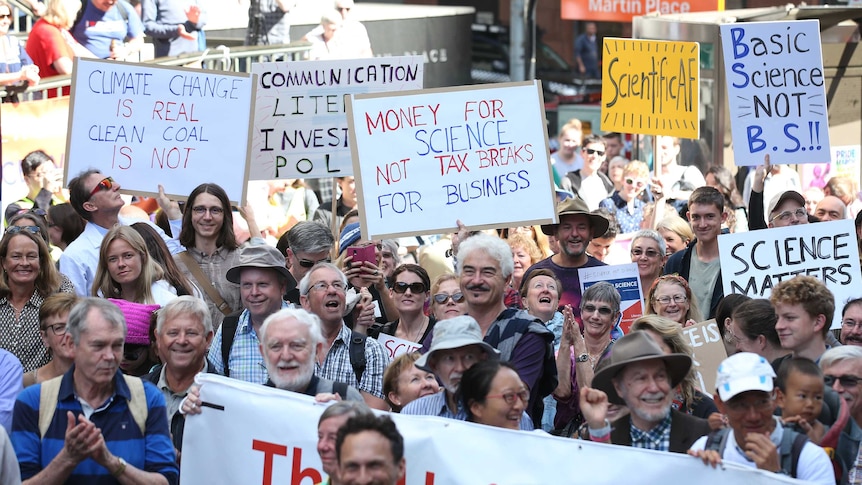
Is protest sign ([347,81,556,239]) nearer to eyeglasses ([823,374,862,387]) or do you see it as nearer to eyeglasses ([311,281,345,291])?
eyeglasses ([311,281,345,291])

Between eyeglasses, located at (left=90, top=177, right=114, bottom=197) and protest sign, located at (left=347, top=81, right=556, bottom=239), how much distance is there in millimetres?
1399

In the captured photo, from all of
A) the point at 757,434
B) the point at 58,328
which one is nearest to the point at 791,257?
the point at 757,434

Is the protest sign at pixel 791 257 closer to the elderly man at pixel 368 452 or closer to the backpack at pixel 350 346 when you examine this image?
the backpack at pixel 350 346

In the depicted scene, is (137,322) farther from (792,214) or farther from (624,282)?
(792,214)

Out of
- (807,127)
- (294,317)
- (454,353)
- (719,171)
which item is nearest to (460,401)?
(454,353)

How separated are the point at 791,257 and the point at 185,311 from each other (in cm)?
370

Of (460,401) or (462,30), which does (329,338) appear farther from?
(462,30)

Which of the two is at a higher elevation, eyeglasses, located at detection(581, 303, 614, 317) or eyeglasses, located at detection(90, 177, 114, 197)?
eyeglasses, located at detection(90, 177, 114, 197)

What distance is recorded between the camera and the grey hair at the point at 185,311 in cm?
632

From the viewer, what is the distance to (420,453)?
18.5 feet

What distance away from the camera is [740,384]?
16.8 feet

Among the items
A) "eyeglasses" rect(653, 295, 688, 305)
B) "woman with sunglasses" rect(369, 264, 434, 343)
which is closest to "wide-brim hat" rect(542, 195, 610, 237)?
"eyeglasses" rect(653, 295, 688, 305)

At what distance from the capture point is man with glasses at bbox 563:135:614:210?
527 inches

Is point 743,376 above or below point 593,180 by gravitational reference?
below
